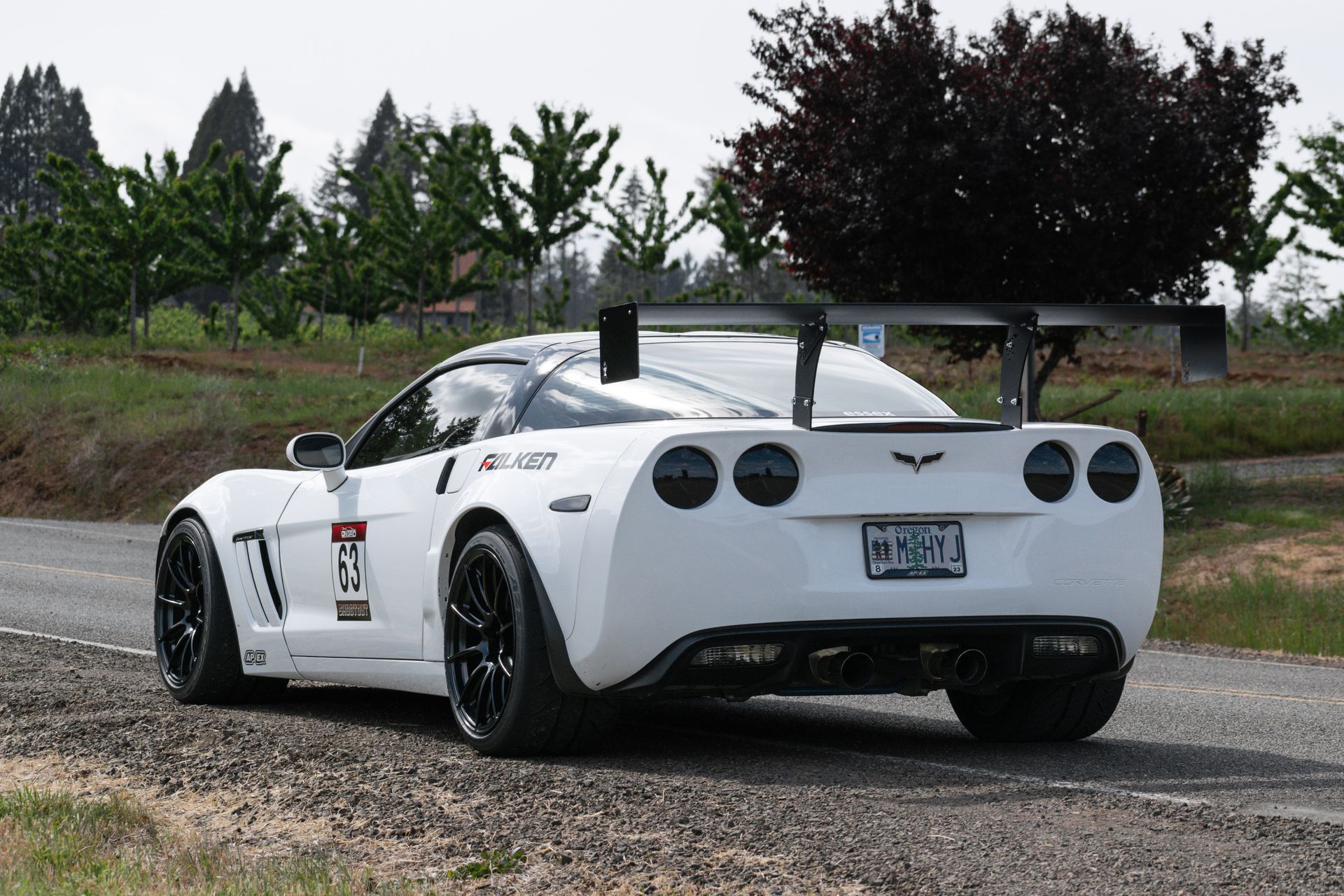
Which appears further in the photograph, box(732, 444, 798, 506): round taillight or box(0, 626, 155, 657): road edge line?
box(0, 626, 155, 657): road edge line

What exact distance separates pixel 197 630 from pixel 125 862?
3.24 meters

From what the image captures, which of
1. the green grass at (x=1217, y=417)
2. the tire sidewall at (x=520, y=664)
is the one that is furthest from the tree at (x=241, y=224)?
the tire sidewall at (x=520, y=664)

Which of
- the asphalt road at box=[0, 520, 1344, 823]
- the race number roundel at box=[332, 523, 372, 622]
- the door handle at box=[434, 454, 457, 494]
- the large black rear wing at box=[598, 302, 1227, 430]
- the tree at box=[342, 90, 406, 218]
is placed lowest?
the asphalt road at box=[0, 520, 1344, 823]

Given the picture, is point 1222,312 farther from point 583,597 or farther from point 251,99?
point 251,99

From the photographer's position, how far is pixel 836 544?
4.83 metres

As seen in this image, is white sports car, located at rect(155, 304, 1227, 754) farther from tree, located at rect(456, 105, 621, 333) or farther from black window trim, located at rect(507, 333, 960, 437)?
tree, located at rect(456, 105, 621, 333)

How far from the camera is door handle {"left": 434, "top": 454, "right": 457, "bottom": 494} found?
5.52 meters

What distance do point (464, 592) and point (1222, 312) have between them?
267 cm

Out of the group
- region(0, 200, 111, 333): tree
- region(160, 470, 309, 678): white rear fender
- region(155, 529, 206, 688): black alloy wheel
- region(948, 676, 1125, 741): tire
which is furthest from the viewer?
region(0, 200, 111, 333): tree

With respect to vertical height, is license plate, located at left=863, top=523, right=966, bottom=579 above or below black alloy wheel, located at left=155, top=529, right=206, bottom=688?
above

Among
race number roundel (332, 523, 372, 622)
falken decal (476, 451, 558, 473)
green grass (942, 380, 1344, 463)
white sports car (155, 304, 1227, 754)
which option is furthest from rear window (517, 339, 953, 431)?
green grass (942, 380, 1344, 463)

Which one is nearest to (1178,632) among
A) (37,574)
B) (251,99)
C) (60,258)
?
(37,574)

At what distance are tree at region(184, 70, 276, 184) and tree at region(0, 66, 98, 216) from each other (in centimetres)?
917

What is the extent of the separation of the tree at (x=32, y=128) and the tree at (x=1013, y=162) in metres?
108
